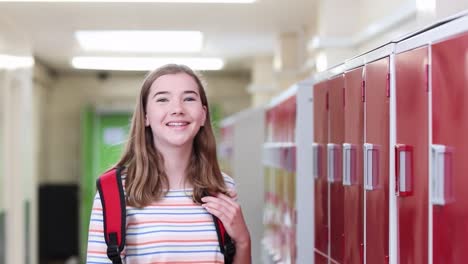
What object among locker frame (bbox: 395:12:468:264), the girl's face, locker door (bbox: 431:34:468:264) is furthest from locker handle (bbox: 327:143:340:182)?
locker door (bbox: 431:34:468:264)

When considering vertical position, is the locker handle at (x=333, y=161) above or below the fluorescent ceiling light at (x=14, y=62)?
below

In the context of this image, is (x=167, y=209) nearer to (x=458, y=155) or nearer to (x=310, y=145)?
(x=458, y=155)

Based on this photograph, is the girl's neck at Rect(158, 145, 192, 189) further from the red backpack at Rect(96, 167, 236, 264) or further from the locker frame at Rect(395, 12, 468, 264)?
the locker frame at Rect(395, 12, 468, 264)

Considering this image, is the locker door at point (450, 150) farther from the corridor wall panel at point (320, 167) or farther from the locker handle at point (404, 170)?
the corridor wall panel at point (320, 167)

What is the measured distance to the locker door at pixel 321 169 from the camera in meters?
3.03

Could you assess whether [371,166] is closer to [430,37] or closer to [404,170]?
[404,170]

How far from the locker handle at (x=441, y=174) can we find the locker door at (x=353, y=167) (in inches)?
25.7

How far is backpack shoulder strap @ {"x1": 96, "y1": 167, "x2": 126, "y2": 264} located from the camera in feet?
6.95

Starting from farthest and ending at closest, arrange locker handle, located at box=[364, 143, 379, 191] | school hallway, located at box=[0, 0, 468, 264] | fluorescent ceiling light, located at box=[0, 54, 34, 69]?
1. fluorescent ceiling light, located at box=[0, 54, 34, 69]
2. locker handle, located at box=[364, 143, 379, 191]
3. school hallway, located at box=[0, 0, 468, 264]

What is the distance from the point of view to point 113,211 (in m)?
2.16

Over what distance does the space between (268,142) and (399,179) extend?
340 cm

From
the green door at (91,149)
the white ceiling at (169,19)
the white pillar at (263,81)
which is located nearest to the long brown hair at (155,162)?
the white ceiling at (169,19)

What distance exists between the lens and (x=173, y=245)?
7.10 ft

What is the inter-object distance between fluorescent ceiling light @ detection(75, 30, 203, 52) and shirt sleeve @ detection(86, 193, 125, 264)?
6.45 metres
